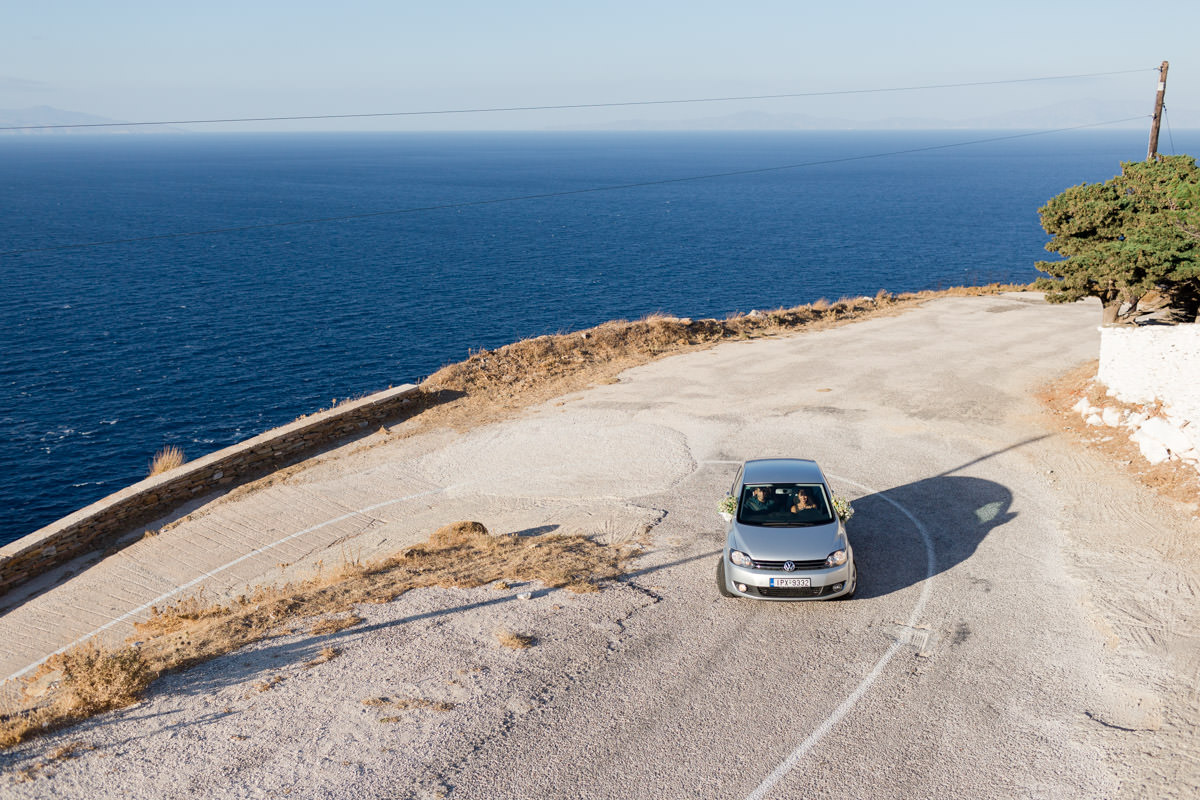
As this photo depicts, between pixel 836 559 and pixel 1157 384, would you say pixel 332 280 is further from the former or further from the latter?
pixel 836 559

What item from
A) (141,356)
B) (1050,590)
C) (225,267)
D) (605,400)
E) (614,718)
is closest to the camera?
(614,718)

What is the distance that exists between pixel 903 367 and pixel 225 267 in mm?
66176

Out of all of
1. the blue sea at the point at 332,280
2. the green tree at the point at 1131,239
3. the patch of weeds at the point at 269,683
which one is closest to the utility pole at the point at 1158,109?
the green tree at the point at 1131,239

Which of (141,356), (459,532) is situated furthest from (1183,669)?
(141,356)

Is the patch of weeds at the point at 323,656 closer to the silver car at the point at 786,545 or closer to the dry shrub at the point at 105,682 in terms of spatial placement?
the dry shrub at the point at 105,682

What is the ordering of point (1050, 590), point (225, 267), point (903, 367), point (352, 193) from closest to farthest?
point (1050, 590) → point (903, 367) → point (225, 267) → point (352, 193)

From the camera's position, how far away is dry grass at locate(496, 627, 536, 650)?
11.0 m

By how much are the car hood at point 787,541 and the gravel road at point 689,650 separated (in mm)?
865

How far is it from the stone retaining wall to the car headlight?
45.0 feet

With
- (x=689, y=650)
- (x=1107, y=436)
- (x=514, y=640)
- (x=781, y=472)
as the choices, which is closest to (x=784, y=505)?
(x=781, y=472)

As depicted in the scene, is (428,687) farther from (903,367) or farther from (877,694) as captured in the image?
(903,367)

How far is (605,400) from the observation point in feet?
77.9

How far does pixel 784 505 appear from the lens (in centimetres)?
1301

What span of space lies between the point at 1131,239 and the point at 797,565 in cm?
1380
